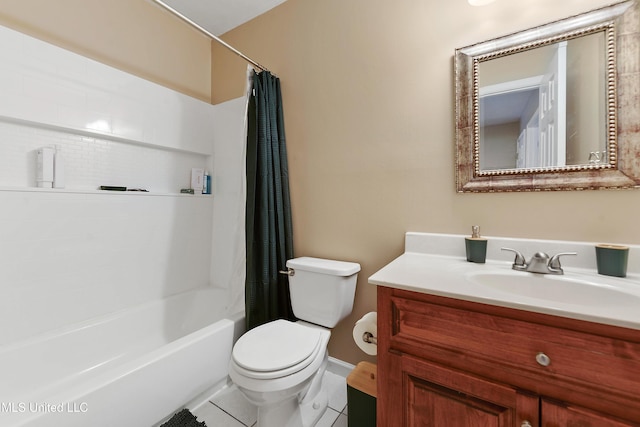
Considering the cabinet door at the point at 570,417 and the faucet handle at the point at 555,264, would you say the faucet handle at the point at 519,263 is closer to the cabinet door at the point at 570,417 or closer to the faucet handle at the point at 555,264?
the faucet handle at the point at 555,264

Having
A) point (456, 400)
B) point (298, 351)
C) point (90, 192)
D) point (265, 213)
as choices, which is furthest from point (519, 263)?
point (90, 192)

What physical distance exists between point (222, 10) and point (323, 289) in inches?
83.6

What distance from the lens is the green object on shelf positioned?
3.72 feet

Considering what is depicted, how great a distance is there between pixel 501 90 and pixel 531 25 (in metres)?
0.28

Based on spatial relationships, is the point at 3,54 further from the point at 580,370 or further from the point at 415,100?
the point at 580,370

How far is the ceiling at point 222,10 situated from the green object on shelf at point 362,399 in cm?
238

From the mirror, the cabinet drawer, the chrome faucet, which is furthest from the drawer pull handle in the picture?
the mirror

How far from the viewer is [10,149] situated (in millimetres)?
1455

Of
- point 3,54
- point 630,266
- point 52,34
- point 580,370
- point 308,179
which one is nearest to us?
point 580,370

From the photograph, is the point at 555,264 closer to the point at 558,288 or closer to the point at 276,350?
the point at 558,288

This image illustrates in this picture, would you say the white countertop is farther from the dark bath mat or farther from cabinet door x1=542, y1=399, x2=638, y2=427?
the dark bath mat

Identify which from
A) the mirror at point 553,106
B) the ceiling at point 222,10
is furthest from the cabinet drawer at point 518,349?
the ceiling at point 222,10

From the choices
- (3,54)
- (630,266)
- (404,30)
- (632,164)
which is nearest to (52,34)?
(3,54)

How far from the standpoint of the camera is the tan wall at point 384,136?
3.82 feet
